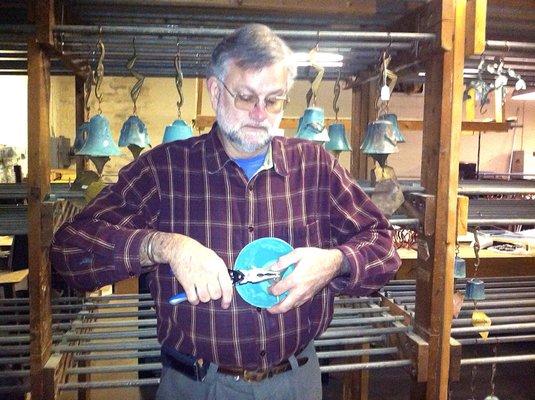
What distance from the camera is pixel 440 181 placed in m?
1.63

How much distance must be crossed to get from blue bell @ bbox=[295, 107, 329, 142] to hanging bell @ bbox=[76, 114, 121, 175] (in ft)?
2.34

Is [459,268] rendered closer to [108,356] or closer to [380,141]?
[380,141]

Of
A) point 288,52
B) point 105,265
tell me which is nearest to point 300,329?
point 105,265

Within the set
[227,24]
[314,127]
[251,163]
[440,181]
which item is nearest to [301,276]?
[251,163]

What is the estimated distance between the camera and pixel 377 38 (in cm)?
160

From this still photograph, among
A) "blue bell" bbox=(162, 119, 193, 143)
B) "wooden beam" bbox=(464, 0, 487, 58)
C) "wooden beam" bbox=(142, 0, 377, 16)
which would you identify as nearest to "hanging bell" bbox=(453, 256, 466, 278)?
"wooden beam" bbox=(464, 0, 487, 58)

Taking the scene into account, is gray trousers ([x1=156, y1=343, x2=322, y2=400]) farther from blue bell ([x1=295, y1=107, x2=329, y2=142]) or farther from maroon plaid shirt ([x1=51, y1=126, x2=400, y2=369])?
blue bell ([x1=295, y1=107, x2=329, y2=142])

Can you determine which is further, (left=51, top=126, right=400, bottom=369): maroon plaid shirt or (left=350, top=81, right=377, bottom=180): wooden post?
(left=350, top=81, right=377, bottom=180): wooden post

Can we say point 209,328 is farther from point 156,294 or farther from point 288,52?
point 288,52

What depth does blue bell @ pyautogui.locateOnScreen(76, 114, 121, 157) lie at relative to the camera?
64.9 inches

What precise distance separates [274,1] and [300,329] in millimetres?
1263

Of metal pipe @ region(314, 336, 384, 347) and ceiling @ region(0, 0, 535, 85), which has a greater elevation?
ceiling @ region(0, 0, 535, 85)

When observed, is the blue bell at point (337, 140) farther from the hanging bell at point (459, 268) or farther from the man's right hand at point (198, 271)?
the man's right hand at point (198, 271)

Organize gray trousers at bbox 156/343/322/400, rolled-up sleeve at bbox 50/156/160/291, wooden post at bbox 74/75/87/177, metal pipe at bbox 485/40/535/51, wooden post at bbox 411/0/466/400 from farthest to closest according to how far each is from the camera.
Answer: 1. wooden post at bbox 74/75/87/177
2. metal pipe at bbox 485/40/535/51
3. wooden post at bbox 411/0/466/400
4. gray trousers at bbox 156/343/322/400
5. rolled-up sleeve at bbox 50/156/160/291
